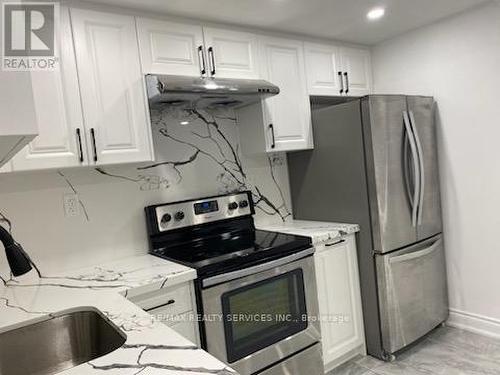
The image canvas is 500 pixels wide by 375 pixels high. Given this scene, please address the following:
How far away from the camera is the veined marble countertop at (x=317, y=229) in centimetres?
234

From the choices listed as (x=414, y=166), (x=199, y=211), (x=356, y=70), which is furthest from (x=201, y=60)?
(x=414, y=166)

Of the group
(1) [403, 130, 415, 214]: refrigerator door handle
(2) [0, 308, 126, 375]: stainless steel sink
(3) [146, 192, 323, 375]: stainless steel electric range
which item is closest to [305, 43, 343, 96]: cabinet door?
(1) [403, 130, 415, 214]: refrigerator door handle

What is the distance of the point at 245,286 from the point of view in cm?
194

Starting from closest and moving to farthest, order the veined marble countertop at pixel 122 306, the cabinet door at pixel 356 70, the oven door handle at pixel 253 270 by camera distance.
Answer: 1. the veined marble countertop at pixel 122 306
2. the oven door handle at pixel 253 270
3. the cabinet door at pixel 356 70

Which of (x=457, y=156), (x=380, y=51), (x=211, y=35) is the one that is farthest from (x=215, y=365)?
(x=380, y=51)

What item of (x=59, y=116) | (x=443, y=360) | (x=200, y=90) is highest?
(x=200, y=90)

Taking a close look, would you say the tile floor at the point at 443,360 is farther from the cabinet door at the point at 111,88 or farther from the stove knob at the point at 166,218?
the cabinet door at the point at 111,88

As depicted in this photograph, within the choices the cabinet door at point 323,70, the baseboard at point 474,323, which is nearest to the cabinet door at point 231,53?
the cabinet door at point 323,70

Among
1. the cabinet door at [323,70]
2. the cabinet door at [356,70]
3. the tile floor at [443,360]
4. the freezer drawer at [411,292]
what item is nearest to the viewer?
the tile floor at [443,360]

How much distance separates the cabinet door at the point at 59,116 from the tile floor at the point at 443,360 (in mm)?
2065

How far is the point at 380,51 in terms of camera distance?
3146 millimetres

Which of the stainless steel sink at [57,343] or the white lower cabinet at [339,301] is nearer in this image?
the stainless steel sink at [57,343]

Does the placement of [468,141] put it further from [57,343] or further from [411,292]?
[57,343]

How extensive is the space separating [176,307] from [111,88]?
1.15 meters
